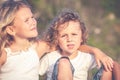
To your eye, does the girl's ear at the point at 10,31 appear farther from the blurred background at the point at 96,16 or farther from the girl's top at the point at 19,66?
the blurred background at the point at 96,16

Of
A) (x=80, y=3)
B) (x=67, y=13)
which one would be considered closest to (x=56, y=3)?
(x=80, y=3)

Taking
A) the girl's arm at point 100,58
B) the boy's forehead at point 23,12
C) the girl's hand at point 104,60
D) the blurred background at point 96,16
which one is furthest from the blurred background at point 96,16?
the boy's forehead at point 23,12

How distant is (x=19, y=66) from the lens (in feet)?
14.3

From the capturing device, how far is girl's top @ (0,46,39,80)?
4348mm

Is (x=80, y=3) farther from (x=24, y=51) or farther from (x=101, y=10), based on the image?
(x=24, y=51)

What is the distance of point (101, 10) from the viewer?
10.3 m

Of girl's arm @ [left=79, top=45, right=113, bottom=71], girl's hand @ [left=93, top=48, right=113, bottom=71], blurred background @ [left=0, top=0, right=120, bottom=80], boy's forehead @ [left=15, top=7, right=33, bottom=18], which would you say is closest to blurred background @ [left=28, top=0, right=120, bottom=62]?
blurred background @ [left=0, top=0, right=120, bottom=80]

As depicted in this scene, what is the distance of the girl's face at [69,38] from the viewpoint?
14.7 ft

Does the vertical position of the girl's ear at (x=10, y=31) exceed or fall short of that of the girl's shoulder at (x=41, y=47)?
it exceeds it

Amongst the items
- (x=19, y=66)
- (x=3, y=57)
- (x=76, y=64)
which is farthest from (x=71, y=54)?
(x=3, y=57)

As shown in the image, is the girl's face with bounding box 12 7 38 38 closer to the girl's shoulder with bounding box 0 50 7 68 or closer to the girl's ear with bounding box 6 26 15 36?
the girl's ear with bounding box 6 26 15 36

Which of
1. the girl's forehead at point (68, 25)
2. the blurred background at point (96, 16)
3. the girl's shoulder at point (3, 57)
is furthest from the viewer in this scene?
the blurred background at point (96, 16)

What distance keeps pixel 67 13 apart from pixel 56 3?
475 centimetres

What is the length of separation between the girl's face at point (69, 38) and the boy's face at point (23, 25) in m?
0.24
